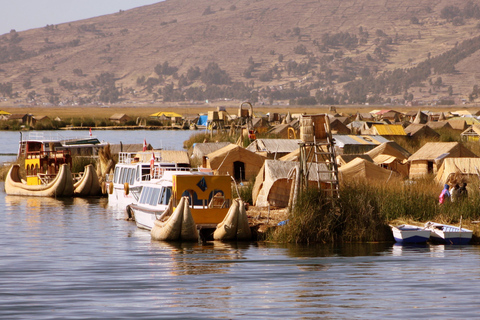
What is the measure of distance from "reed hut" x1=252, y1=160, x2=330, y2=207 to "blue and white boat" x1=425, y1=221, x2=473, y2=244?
5.43 meters

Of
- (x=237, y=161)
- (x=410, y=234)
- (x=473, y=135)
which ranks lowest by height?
(x=410, y=234)

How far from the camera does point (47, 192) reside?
42125 millimetres

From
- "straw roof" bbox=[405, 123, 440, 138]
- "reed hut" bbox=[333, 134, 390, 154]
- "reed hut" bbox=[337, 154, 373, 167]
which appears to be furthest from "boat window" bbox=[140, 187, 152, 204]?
"straw roof" bbox=[405, 123, 440, 138]

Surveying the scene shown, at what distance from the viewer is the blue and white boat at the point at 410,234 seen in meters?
24.0

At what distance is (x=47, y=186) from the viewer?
4212 cm

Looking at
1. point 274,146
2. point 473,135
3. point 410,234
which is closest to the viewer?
point 410,234

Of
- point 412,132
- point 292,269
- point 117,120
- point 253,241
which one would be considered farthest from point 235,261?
point 117,120

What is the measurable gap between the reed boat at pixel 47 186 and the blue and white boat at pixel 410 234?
858 inches

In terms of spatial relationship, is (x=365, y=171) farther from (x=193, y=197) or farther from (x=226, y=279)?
(x=226, y=279)

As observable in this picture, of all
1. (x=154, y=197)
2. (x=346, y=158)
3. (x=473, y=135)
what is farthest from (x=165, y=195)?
(x=473, y=135)

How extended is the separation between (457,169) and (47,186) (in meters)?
20.8

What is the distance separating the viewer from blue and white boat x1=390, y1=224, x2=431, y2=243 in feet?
78.6

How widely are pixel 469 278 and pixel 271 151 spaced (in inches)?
1018

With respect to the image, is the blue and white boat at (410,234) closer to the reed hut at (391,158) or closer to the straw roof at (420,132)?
the reed hut at (391,158)
